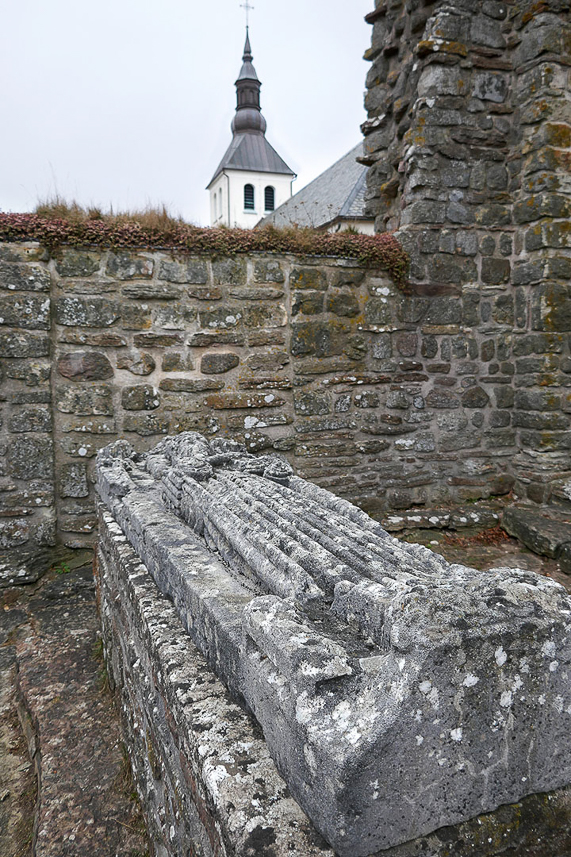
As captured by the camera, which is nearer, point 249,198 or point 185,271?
point 185,271

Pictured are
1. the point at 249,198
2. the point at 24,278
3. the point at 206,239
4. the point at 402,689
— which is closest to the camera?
the point at 402,689

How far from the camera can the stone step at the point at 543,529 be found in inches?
161

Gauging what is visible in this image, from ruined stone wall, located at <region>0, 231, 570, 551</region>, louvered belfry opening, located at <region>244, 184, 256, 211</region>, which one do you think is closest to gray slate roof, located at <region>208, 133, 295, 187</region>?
louvered belfry opening, located at <region>244, 184, 256, 211</region>

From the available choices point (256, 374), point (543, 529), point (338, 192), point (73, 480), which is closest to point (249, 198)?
point (338, 192)

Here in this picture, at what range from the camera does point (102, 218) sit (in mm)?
4047

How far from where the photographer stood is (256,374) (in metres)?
4.43

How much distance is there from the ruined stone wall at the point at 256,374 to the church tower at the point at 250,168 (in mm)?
35383

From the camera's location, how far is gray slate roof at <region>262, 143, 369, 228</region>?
1744 cm

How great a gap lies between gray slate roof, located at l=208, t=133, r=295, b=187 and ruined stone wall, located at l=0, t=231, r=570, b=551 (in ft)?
119

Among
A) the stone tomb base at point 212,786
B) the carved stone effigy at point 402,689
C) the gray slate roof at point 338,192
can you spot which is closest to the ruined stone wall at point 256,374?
the stone tomb base at point 212,786

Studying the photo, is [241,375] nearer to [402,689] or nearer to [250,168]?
[402,689]

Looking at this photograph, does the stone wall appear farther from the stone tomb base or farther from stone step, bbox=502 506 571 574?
the stone tomb base

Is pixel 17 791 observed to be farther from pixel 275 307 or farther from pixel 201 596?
pixel 275 307

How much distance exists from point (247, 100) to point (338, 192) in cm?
2340
